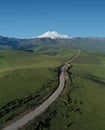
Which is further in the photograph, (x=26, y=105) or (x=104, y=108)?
(x=104, y=108)

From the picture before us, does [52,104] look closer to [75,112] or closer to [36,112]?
[75,112]

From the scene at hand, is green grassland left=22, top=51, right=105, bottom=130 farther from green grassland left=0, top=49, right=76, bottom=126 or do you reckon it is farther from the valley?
green grassland left=0, top=49, right=76, bottom=126

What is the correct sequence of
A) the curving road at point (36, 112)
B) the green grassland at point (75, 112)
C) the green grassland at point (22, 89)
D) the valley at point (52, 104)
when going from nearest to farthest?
the curving road at point (36, 112)
the green grassland at point (75, 112)
the valley at point (52, 104)
the green grassland at point (22, 89)

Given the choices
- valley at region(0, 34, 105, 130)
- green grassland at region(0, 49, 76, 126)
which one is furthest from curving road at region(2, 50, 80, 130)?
green grassland at region(0, 49, 76, 126)

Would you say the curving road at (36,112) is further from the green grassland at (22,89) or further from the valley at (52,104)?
the green grassland at (22,89)

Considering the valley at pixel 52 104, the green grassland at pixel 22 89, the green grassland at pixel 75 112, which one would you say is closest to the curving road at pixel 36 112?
the valley at pixel 52 104

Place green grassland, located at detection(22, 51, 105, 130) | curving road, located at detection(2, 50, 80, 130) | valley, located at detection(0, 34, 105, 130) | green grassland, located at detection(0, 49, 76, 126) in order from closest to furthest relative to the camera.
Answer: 1. curving road, located at detection(2, 50, 80, 130)
2. green grassland, located at detection(22, 51, 105, 130)
3. valley, located at detection(0, 34, 105, 130)
4. green grassland, located at detection(0, 49, 76, 126)

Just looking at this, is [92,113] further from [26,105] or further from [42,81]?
[42,81]

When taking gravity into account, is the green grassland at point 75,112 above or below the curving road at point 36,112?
below

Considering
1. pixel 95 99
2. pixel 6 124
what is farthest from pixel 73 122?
pixel 95 99

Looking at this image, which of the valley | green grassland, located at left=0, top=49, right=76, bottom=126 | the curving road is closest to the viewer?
the curving road

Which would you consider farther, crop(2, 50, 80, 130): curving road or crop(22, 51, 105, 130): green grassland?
crop(22, 51, 105, 130): green grassland
